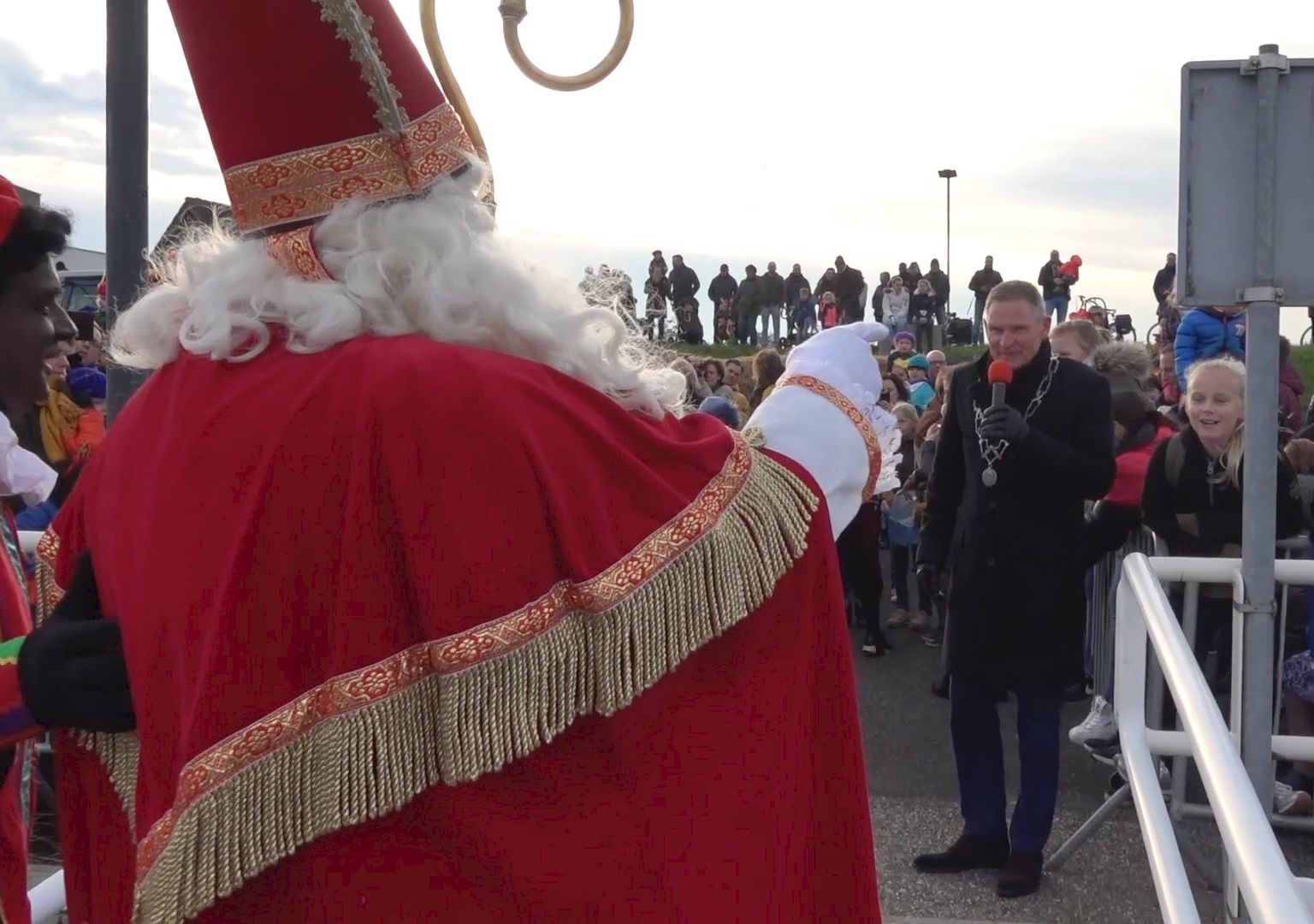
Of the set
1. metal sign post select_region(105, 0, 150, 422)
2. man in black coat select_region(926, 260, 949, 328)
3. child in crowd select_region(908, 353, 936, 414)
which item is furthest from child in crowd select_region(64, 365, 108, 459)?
man in black coat select_region(926, 260, 949, 328)

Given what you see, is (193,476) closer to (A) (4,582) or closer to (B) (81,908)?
(A) (4,582)

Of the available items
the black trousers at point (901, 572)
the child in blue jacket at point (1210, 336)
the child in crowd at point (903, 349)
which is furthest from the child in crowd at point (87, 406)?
the child in crowd at point (903, 349)

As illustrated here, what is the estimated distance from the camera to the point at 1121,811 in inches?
189

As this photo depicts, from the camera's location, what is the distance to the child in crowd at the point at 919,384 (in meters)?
10.1

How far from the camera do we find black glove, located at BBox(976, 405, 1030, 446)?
402cm

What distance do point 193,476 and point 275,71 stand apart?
49cm

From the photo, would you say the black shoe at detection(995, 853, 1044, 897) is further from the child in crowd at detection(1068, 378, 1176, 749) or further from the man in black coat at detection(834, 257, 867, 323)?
the man in black coat at detection(834, 257, 867, 323)

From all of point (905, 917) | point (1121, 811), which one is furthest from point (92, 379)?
point (1121, 811)

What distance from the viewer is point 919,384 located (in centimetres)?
1051

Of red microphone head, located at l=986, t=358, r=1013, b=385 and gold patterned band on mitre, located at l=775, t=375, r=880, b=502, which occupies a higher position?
gold patterned band on mitre, located at l=775, t=375, r=880, b=502

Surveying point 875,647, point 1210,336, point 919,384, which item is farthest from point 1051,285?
point 875,647

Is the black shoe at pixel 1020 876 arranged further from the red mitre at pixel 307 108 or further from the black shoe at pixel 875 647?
the red mitre at pixel 307 108

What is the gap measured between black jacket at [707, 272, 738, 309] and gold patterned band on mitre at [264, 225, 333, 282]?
21026 mm

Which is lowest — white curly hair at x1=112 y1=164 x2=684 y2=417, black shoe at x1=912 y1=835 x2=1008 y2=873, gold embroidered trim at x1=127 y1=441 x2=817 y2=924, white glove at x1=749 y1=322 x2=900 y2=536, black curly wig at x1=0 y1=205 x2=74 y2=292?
black shoe at x1=912 y1=835 x2=1008 y2=873
